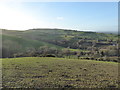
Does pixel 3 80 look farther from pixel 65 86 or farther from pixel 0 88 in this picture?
pixel 65 86

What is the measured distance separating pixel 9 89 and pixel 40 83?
248cm

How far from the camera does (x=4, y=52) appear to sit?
3931 cm

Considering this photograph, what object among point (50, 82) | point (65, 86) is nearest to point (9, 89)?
point (50, 82)

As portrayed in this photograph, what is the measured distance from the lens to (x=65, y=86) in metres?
9.81

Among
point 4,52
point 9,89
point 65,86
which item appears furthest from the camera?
point 4,52

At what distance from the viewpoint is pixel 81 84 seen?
10.6 meters

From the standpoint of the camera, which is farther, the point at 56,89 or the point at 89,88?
the point at 89,88

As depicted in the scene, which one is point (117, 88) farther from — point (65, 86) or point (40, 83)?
point (40, 83)

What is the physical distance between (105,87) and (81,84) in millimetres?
2009

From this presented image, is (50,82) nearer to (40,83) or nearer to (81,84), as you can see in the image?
(40,83)

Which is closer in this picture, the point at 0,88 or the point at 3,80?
the point at 0,88

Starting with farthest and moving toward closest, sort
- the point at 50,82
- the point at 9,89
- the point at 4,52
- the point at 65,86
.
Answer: the point at 4,52
the point at 50,82
the point at 65,86
the point at 9,89

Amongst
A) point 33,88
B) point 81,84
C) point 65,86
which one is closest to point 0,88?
point 33,88

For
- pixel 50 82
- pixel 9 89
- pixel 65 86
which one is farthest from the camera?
pixel 50 82
